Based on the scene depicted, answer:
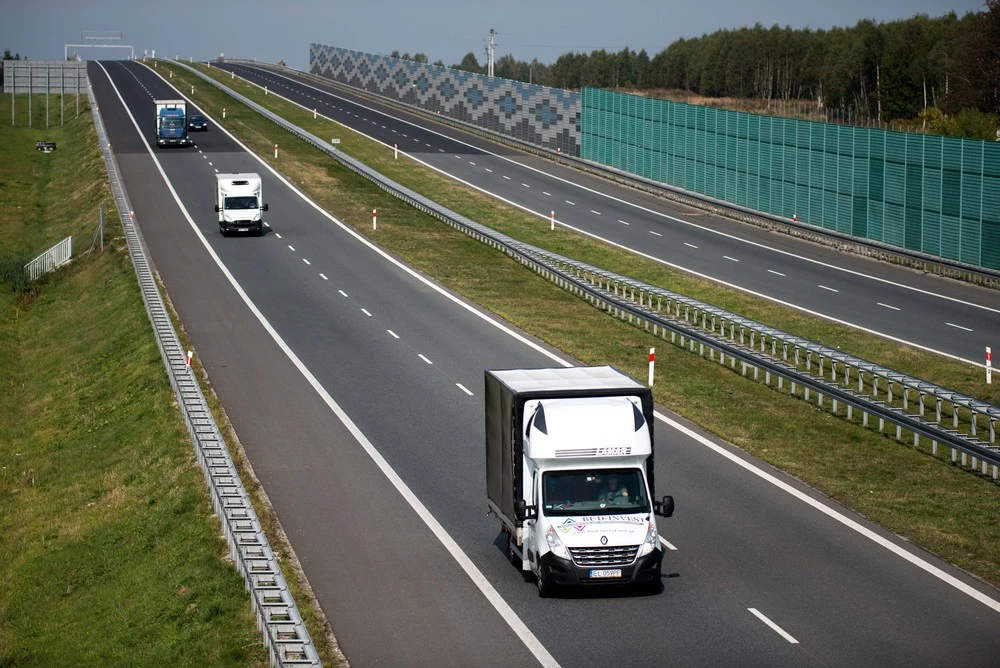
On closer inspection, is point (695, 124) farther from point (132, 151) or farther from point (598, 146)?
point (132, 151)

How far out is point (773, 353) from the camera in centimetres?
3803

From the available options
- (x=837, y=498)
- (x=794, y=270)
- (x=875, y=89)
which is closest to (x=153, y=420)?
(x=837, y=498)

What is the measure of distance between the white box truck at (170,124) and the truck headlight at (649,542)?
76.2m

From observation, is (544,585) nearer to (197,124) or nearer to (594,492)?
(594,492)

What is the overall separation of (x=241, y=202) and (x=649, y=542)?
45.8 m

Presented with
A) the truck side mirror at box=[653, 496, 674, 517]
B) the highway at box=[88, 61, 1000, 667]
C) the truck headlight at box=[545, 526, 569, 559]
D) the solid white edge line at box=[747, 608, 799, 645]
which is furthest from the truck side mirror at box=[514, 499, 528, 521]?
the solid white edge line at box=[747, 608, 799, 645]

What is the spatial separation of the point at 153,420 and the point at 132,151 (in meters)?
59.0

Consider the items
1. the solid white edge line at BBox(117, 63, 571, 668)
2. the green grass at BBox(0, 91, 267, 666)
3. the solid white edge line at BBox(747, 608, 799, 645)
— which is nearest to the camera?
the solid white edge line at BBox(747, 608, 799, 645)

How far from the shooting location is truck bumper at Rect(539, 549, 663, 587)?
19.3 metres

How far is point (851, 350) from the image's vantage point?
41.3m

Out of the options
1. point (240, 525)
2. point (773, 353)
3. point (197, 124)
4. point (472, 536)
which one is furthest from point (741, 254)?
point (197, 124)

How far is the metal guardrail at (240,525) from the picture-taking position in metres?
17.3

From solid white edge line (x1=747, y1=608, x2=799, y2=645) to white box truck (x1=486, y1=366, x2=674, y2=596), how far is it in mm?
1465

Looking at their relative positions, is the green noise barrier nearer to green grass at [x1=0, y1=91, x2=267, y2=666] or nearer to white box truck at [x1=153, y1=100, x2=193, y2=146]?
white box truck at [x1=153, y1=100, x2=193, y2=146]
